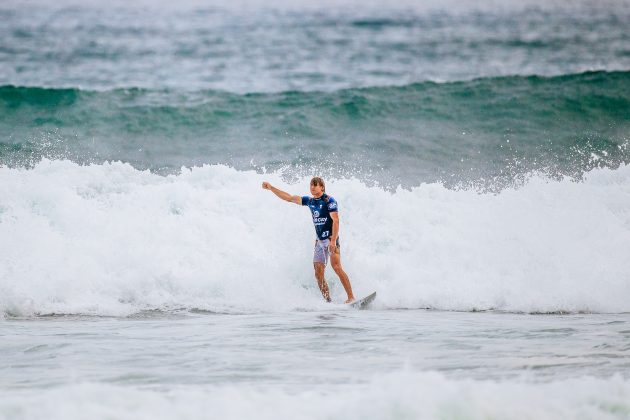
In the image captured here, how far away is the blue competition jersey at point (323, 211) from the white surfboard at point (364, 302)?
954mm

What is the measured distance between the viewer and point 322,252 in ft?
35.5

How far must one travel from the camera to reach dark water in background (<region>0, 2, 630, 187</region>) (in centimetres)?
1906

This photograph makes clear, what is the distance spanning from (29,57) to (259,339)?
2115 cm

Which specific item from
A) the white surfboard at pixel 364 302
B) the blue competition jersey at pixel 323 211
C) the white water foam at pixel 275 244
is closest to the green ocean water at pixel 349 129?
the white water foam at pixel 275 244

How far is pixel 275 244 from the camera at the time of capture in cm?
1245

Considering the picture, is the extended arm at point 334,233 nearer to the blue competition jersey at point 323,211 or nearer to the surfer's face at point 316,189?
the blue competition jersey at point 323,211

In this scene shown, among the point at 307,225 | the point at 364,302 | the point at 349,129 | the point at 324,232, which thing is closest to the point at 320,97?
the point at 349,129

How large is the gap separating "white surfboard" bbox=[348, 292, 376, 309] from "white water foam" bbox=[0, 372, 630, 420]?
15.2 feet

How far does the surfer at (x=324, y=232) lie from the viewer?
419 inches

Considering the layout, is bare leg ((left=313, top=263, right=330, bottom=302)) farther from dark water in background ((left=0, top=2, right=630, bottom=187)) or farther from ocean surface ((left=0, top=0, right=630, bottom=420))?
dark water in background ((left=0, top=2, right=630, bottom=187))

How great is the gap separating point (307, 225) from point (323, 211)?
1.82 meters

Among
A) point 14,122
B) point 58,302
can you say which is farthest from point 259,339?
point 14,122

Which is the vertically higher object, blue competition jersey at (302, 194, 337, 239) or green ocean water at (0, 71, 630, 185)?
green ocean water at (0, 71, 630, 185)

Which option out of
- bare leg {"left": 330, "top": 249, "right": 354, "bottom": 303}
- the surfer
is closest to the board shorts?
the surfer
